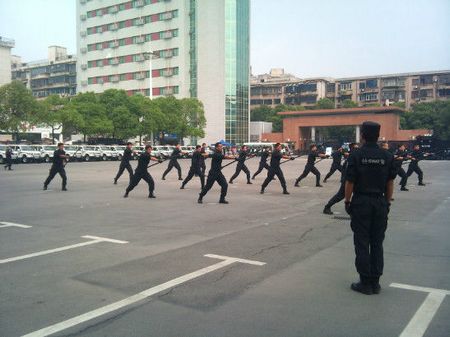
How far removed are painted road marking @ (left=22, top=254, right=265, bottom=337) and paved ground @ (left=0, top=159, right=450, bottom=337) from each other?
→ 14 mm

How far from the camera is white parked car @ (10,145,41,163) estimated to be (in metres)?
39.0

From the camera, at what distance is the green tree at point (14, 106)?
149 feet

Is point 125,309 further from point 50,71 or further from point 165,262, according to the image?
point 50,71

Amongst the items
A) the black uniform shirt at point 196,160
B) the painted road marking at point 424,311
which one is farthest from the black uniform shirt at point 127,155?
the painted road marking at point 424,311

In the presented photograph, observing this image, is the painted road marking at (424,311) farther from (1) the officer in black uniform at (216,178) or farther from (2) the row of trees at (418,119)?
(2) the row of trees at (418,119)

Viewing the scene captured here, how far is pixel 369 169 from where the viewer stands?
4953mm

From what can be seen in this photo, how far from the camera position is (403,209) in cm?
1153

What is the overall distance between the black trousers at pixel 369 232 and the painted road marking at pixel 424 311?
0.50m

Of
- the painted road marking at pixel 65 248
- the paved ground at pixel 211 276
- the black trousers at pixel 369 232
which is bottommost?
the paved ground at pixel 211 276

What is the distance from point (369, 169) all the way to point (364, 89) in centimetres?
9727

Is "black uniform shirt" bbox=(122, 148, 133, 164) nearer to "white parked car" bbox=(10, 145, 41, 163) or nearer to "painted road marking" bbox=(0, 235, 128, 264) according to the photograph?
"painted road marking" bbox=(0, 235, 128, 264)

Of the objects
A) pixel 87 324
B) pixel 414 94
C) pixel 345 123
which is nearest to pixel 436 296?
pixel 87 324

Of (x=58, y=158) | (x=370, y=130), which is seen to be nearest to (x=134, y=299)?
(x=370, y=130)

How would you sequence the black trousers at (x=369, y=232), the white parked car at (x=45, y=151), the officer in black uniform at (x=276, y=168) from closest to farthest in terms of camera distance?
the black trousers at (x=369, y=232) → the officer in black uniform at (x=276, y=168) → the white parked car at (x=45, y=151)
